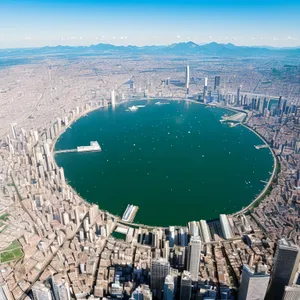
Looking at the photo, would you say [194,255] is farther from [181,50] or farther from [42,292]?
[181,50]

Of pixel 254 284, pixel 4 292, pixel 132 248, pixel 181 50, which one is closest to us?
pixel 254 284

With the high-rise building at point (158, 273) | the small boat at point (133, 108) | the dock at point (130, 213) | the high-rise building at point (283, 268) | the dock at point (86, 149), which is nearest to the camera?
the high-rise building at point (283, 268)

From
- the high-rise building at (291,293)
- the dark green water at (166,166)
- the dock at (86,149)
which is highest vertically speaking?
the high-rise building at (291,293)

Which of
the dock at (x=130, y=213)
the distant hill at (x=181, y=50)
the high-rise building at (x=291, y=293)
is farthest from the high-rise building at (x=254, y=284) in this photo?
the distant hill at (x=181, y=50)

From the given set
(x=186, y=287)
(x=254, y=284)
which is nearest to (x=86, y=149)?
(x=186, y=287)

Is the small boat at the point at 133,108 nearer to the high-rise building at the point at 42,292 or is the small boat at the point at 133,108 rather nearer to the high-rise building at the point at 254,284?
the high-rise building at the point at 42,292

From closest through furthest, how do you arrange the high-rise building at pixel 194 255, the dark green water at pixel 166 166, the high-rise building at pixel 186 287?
the high-rise building at pixel 186 287 < the high-rise building at pixel 194 255 < the dark green water at pixel 166 166

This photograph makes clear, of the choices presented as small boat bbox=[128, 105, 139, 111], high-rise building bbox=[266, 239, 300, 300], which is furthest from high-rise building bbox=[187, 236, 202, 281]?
small boat bbox=[128, 105, 139, 111]
